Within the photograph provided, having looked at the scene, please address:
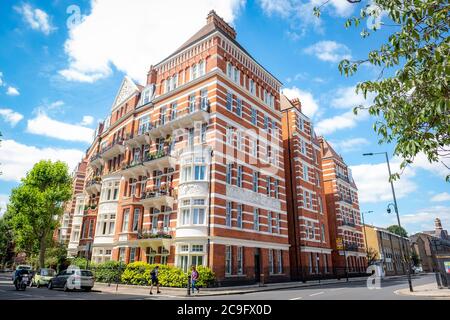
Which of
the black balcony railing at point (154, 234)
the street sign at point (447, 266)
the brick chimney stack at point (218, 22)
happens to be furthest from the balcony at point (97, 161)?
the street sign at point (447, 266)

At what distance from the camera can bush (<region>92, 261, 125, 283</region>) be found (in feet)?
88.1

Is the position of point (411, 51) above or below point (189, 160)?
below

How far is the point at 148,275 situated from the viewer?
23.8 m

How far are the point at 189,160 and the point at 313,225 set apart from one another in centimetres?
1992

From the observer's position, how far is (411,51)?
20.1 ft

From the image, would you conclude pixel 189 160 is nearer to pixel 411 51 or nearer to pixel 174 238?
pixel 174 238

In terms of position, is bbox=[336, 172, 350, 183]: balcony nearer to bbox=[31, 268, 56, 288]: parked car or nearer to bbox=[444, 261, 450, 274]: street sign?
bbox=[444, 261, 450, 274]: street sign

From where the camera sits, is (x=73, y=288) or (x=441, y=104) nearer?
(x=441, y=104)

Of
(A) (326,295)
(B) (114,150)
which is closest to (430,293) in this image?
(A) (326,295)

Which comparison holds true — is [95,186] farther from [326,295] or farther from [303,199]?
[326,295]

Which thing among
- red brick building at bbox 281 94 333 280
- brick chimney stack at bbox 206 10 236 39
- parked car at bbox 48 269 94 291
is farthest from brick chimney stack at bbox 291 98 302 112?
parked car at bbox 48 269 94 291

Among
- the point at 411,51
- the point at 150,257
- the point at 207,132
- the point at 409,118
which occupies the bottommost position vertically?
the point at 150,257
